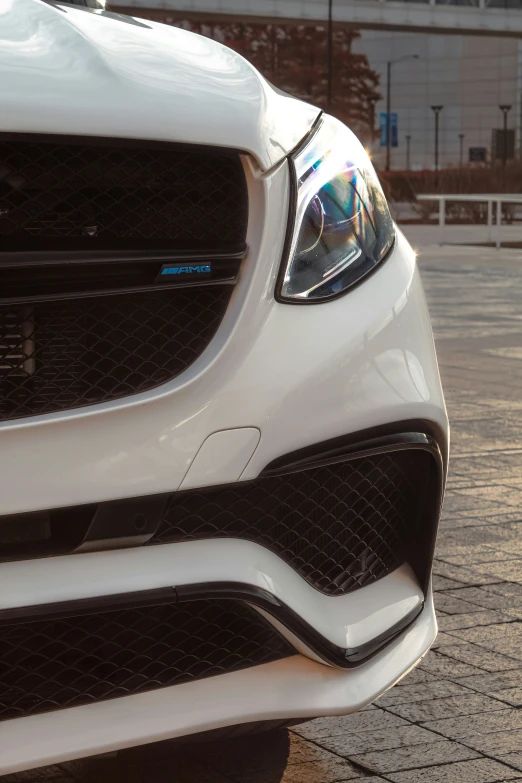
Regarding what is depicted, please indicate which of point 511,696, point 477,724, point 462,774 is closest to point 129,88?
point 462,774

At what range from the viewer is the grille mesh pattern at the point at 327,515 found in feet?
7.50

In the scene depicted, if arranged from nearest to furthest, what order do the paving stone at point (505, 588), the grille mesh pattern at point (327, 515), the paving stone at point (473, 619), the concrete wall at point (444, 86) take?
the grille mesh pattern at point (327, 515) → the paving stone at point (473, 619) → the paving stone at point (505, 588) → the concrete wall at point (444, 86)

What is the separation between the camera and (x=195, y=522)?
2.27 meters

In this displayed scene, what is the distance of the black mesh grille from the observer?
218 centimetres

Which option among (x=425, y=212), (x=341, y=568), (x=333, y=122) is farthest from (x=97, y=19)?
(x=425, y=212)

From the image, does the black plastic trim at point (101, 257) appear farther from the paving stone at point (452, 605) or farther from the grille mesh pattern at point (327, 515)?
the paving stone at point (452, 605)

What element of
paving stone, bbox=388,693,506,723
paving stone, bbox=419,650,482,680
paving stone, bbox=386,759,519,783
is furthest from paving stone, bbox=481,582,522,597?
paving stone, bbox=386,759,519,783

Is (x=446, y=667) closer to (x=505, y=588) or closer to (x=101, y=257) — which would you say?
(x=505, y=588)

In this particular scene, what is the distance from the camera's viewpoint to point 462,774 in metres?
2.84

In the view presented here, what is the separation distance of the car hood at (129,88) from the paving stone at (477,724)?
1350 mm

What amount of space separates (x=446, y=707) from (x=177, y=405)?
136cm

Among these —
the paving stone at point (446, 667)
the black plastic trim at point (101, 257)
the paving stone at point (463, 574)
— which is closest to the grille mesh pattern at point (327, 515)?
the black plastic trim at point (101, 257)

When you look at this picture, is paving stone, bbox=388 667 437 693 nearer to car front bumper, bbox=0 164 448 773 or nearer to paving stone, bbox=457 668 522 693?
paving stone, bbox=457 668 522 693

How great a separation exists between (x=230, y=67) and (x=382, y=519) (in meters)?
0.87
